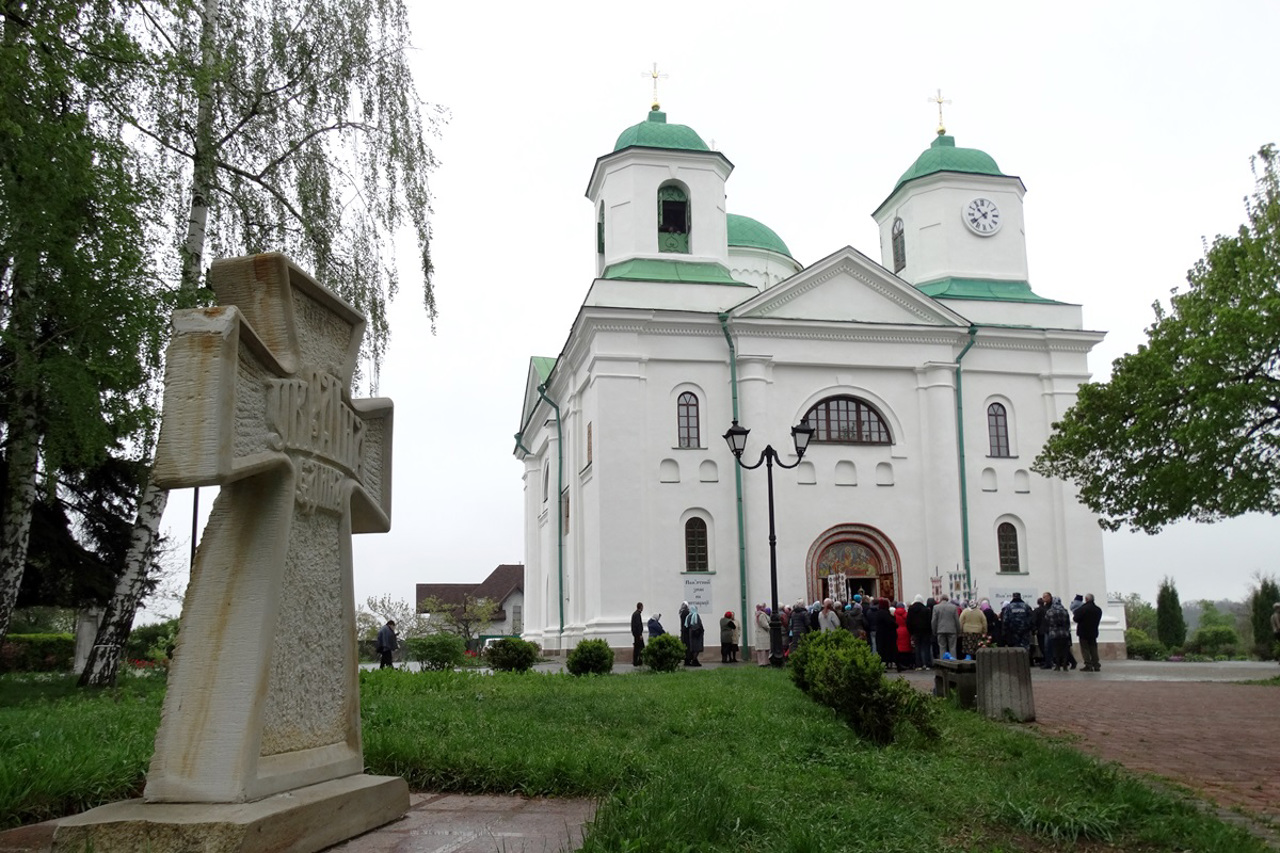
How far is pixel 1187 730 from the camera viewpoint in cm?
1078

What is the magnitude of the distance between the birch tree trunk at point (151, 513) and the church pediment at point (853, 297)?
17.8 meters

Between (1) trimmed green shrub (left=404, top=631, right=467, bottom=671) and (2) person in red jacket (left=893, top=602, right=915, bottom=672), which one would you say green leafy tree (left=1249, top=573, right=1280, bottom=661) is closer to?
(2) person in red jacket (left=893, top=602, right=915, bottom=672)

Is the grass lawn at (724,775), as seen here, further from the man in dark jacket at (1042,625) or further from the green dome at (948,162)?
the green dome at (948,162)

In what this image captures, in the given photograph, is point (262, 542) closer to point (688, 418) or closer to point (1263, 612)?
point (688, 418)

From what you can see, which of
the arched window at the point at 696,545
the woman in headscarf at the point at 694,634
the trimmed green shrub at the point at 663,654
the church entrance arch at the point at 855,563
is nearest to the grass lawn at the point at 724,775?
the trimmed green shrub at the point at 663,654

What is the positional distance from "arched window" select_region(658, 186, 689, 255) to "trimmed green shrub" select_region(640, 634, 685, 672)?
1569 centimetres

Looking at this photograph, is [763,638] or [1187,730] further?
[763,638]

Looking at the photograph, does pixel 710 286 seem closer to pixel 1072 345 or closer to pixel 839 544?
pixel 839 544

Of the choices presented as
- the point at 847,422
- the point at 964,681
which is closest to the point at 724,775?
the point at 964,681

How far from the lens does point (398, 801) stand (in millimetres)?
5422

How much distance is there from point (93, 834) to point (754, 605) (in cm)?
2414

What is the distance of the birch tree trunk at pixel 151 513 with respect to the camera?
533 inches

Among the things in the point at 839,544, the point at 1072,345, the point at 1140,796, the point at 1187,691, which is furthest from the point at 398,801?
the point at 1072,345

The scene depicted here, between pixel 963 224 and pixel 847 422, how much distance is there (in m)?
7.87
